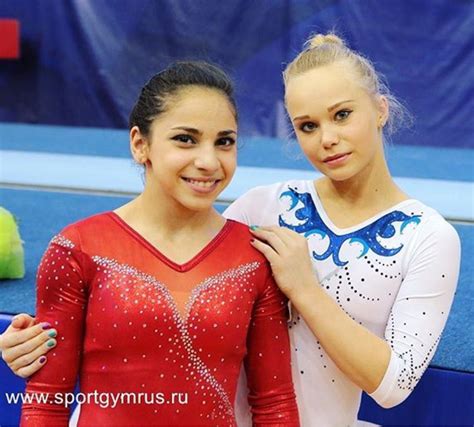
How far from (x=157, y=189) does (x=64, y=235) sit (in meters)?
0.14

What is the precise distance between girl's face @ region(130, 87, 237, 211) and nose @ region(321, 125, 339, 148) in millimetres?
154

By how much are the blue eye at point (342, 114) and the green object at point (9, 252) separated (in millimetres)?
1224

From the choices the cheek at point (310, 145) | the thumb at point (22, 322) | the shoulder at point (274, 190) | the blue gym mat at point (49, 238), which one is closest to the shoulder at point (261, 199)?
the shoulder at point (274, 190)

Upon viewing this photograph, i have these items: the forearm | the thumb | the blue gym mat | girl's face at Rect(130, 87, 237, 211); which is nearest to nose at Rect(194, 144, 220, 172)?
girl's face at Rect(130, 87, 237, 211)

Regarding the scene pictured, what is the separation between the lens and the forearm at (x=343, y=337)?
114cm

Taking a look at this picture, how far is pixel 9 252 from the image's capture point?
7.09 feet

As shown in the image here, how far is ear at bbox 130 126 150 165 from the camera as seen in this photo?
1.13 metres

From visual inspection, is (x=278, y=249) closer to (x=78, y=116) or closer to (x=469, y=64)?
(x=469, y=64)

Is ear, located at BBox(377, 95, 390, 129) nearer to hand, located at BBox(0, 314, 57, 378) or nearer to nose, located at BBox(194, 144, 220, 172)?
nose, located at BBox(194, 144, 220, 172)

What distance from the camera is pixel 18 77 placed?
6512 mm

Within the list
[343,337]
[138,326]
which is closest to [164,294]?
[138,326]

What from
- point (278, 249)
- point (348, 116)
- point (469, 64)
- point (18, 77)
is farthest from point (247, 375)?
point (18, 77)

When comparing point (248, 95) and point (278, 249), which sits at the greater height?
point (248, 95)

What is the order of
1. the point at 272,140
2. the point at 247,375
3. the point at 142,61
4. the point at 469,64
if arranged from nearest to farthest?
1. the point at 247,375
2. the point at 469,64
3. the point at 272,140
4. the point at 142,61
